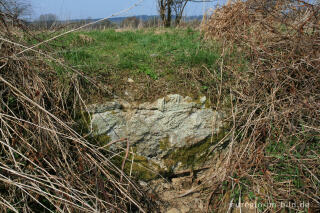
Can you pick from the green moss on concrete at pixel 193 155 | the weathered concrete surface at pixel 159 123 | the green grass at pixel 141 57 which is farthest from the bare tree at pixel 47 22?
the green moss on concrete at pixel 193 155

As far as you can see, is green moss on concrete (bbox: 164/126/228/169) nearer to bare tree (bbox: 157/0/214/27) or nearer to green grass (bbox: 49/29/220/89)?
green grass (bbox: 49/29/220/89)

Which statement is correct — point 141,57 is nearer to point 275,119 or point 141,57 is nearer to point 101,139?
point 101,139

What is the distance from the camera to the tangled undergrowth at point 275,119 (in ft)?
6.60

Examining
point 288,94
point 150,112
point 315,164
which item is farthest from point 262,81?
point 150,112

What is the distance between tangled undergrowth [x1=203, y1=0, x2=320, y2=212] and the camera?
2.01 metres

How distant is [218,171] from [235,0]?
318 cm

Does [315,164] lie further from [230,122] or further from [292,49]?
[292,49]

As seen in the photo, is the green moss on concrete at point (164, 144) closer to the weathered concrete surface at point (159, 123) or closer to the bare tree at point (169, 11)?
the weathered concrete surface at point (159, 123)

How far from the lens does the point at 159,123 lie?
2.35 meters

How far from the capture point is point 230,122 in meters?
2.44

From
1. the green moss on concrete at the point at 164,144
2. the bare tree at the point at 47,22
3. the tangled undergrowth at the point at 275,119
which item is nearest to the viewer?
the tangled undergrowth at the point at 275,119

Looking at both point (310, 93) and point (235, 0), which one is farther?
point (235, 0)

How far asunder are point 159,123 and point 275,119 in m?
1.23

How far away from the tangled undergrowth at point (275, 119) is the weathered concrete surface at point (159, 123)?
33 centimetres
